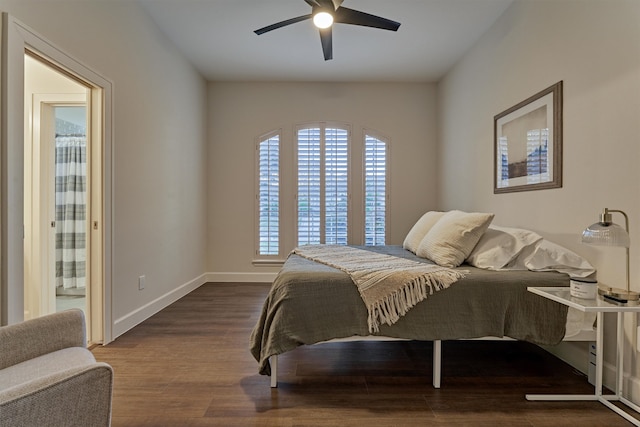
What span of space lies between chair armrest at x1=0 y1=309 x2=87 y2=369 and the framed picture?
294 cm

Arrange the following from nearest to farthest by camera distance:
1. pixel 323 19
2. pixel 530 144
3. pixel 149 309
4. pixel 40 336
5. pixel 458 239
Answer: pixel 40 336
pixel 458 239
pixel 323 19
pixel 530 144
pixel 149 309

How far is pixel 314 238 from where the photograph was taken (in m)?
4.82

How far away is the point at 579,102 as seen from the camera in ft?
7.06

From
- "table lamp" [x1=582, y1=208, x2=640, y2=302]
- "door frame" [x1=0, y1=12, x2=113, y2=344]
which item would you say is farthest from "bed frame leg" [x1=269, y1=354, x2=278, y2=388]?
"table lamp" [x1=582, y1=208, x2=640, y2=302]

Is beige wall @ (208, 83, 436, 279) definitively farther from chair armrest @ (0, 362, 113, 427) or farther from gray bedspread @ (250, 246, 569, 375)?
chair armrest @ (0, 362, 113, 427)

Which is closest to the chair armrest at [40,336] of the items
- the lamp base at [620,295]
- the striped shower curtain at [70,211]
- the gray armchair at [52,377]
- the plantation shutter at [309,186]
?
the gray armchair at [52,377]

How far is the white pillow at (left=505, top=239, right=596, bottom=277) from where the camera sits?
2037 millimetres

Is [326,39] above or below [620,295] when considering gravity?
above

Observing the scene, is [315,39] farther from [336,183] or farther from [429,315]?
[429,315]

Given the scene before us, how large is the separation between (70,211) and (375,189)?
3.84 m

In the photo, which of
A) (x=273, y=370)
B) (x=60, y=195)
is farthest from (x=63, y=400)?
(x=60, y=195)

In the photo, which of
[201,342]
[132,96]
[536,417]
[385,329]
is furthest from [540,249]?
[132,96]

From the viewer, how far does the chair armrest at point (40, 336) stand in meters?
1.28

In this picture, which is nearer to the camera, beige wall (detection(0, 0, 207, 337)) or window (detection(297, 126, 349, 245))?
beige wall (detection(0, 0, 207, 337))
